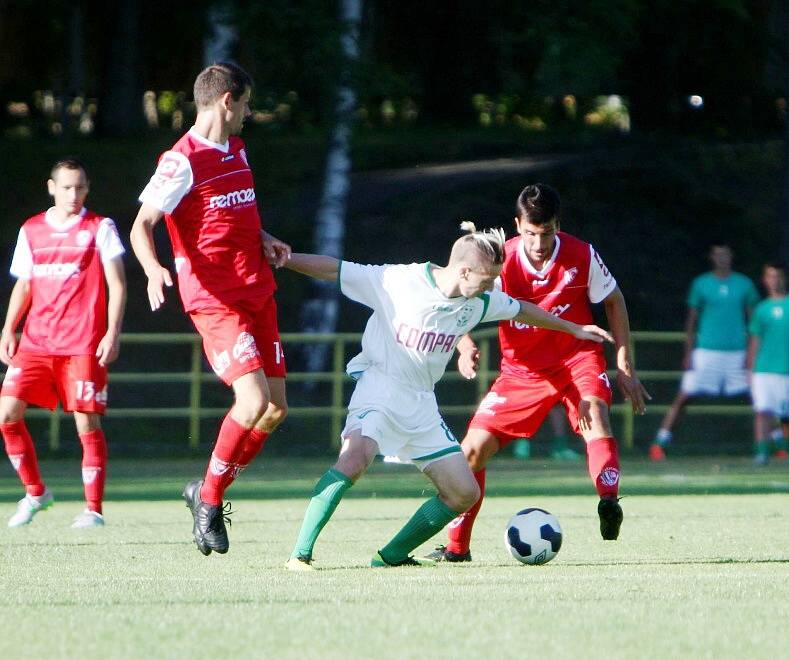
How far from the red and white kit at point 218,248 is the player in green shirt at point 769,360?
8581 mm

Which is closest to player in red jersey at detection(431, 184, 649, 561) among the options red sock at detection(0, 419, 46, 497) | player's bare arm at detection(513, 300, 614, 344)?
player's bare arm at detection(513, 300, 614, 344)

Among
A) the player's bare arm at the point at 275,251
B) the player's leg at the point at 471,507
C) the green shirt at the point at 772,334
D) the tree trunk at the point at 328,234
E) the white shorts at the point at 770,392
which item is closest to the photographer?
the player's bare arm at the point at 275,251

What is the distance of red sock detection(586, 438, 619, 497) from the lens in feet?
26.9

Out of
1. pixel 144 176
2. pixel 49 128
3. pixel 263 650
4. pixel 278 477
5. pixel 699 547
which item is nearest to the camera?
pixel 263 650

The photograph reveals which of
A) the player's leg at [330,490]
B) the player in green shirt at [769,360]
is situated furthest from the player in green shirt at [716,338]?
the player's leg at [330,490]

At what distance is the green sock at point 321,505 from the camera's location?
730 cm

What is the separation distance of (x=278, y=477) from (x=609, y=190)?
1393 cm

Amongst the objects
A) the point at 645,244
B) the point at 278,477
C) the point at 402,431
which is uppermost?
the point at 645,244

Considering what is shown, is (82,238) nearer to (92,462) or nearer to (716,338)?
(92,462)

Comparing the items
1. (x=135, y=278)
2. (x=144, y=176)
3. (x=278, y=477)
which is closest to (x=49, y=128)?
(x=144, y=176)

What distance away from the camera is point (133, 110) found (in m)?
31.0

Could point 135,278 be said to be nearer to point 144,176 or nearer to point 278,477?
point 144,176

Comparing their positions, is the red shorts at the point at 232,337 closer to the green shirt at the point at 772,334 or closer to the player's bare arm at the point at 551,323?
the player's bare arm at the point at 551,323

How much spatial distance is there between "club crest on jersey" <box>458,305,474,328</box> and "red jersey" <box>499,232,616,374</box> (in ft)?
2.60
